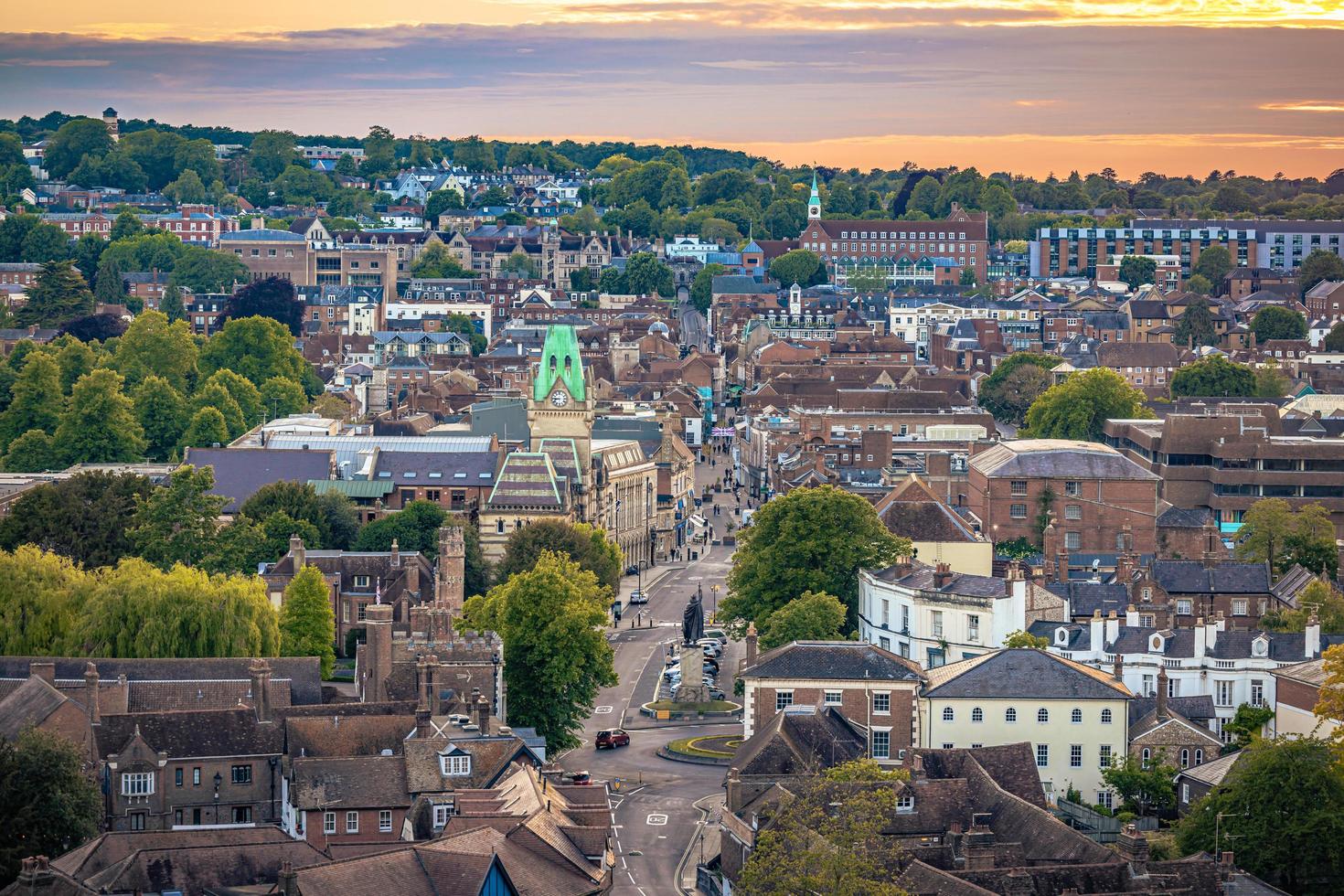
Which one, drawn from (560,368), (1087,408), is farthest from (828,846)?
(1087,408)

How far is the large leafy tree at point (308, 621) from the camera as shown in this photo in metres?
88.6

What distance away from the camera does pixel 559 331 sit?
130750mm

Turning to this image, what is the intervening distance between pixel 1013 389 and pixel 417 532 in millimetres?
68541

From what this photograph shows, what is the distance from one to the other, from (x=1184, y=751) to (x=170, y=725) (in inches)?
1060

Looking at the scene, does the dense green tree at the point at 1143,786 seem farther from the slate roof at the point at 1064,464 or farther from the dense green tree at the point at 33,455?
the dense green tree at the point at 33,455

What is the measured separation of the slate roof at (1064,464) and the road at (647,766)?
13.3 meters

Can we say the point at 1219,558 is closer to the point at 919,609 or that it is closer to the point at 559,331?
the point at 919,609

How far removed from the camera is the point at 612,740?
8419cm

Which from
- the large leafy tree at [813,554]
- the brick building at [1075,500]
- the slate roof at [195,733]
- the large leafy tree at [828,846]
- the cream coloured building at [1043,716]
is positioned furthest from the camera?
the brick building at [1075,500]

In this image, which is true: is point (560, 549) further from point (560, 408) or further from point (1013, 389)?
point (1013, 389)

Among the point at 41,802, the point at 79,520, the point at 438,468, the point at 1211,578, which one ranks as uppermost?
→ the point at 41,802

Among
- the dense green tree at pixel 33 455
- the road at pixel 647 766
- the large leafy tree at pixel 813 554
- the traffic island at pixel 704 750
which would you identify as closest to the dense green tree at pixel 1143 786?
the road at pixel 647 766

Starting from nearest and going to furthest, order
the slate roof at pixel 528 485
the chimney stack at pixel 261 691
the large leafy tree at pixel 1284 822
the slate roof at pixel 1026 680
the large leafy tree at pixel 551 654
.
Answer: the large leafy tree at pixel 1284 822
the chimney stack at pixel 261 691
the slate roof at pixel 1026 680
the large leafy tree at pixel 551 654
the slate roof at pixel 528 485

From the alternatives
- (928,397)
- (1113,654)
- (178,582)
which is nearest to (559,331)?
(928,397)
